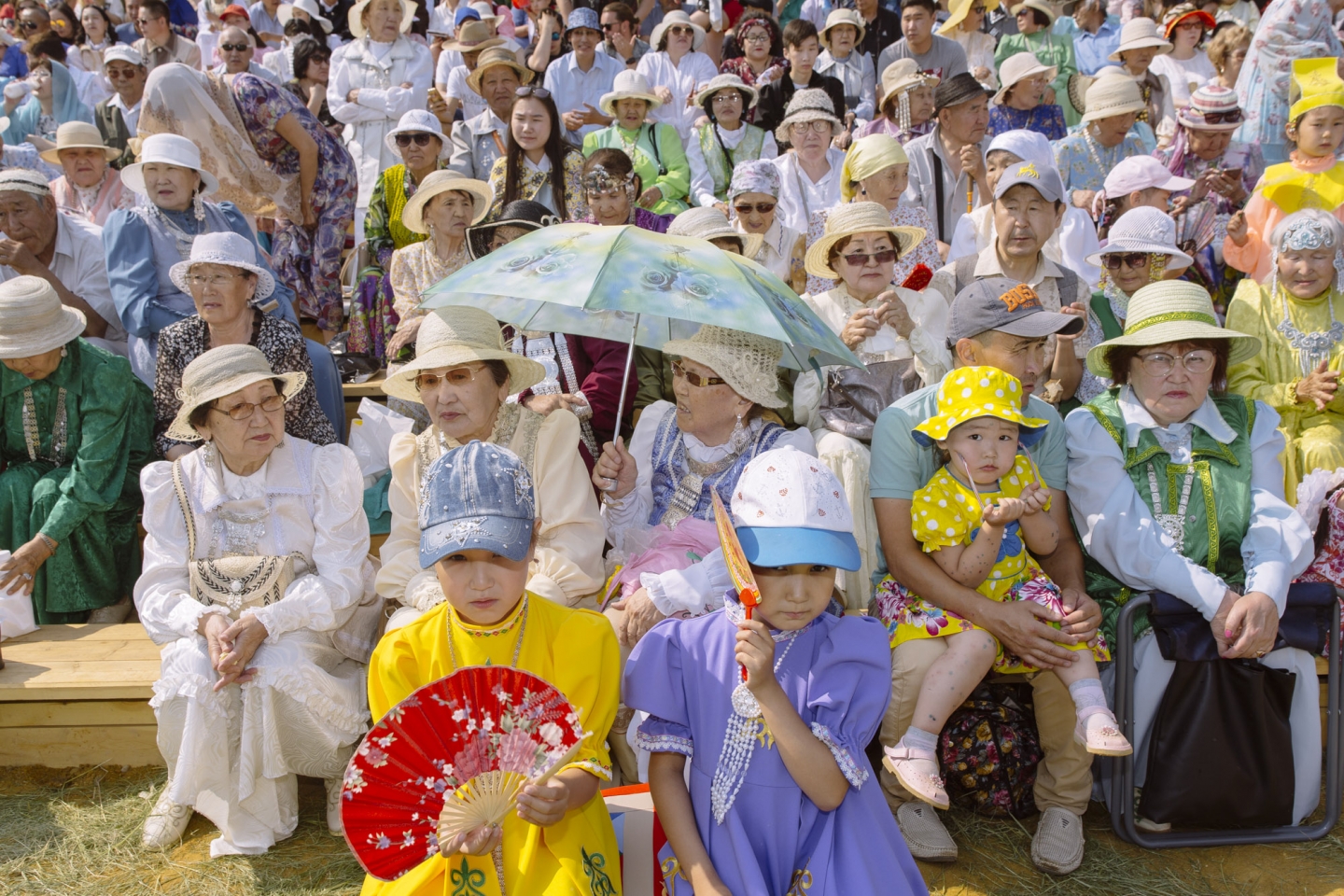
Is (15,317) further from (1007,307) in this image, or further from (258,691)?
(1007,307)

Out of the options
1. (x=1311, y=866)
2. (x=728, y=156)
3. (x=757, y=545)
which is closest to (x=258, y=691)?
(x=757, y=545)

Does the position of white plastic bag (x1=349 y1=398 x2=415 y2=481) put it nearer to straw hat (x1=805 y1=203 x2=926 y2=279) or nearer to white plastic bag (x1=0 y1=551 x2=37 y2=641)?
white plastic bag (x1=0 y1=551 x2=37 y2=641)

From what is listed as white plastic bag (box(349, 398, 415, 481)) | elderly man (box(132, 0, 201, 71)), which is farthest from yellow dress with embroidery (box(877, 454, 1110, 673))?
elderly man (box(132, 0, 201, 71))

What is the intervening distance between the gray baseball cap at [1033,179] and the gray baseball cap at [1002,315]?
1239mm

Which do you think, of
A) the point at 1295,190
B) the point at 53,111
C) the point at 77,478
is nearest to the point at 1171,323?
the point at 1295,190

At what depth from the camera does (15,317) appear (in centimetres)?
405

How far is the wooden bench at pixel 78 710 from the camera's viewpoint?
3637 mm

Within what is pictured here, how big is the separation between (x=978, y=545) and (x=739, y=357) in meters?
1.00

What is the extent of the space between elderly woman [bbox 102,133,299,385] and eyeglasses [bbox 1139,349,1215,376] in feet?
11.8

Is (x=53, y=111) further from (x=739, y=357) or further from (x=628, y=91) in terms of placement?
(x=739, y=357)

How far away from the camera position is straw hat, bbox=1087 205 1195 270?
187 inches

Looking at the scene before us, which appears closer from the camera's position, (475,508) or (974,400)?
(475,508)

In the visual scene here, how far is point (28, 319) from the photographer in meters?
4.07

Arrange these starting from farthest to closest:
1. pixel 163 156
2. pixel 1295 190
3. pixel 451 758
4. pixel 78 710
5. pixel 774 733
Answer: pixel 1295 190 → pixel 163 156 → pixel 78 710 → pixel 774 733 → pixel 451 758
